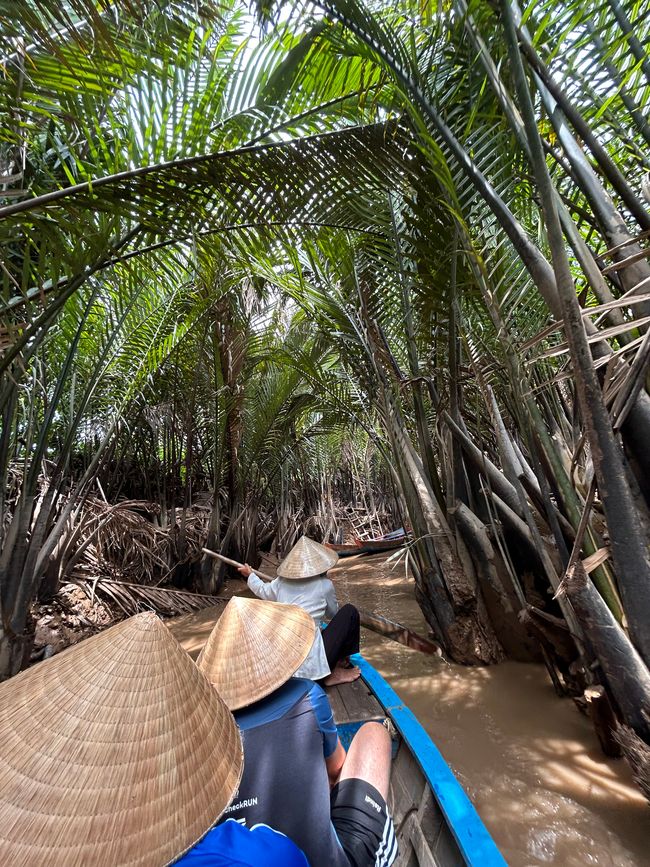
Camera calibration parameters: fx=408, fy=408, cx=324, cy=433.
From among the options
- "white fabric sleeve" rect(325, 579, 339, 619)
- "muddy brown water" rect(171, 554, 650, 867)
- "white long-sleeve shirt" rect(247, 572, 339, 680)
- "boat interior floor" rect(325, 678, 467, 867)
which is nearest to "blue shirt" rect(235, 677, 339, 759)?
"boat interior floor" rect(325, 678, 467, 867)

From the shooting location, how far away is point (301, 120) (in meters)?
1.75

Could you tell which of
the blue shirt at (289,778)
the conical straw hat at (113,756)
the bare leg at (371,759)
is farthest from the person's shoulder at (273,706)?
the conical straw hat at (113,756)

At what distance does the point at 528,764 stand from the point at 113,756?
1970 millimetres

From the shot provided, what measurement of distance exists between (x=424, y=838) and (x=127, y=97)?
2.85m

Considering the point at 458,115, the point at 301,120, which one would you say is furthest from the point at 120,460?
the point at 458,115

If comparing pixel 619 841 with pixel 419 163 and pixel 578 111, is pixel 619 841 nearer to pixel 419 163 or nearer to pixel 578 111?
pixel 578 111

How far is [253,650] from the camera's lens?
1.35 metres

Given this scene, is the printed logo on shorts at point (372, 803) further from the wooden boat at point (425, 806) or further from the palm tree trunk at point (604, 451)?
the palm tree trunk at point (604, 451)

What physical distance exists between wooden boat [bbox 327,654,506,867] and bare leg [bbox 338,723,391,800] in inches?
7.8

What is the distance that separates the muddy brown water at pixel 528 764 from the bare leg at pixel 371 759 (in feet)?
1.96

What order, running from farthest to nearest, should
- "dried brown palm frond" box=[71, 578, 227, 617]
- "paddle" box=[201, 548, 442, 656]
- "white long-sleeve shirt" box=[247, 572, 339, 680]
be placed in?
"dried brown palm frond" box=[71, 578, 227, 617] < "paddle" box=[201, 548, 442, 656] < "white long-sleeve shirt" box=[247, 572, 339, 680]

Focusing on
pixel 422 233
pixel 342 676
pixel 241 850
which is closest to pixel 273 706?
pixel 241 850

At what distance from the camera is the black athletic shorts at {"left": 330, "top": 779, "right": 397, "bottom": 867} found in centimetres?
100

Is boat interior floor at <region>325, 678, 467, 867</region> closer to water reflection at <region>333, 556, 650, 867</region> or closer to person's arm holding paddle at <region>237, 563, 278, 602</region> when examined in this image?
water reflection at <region>333, 556, 650, 867</region>
